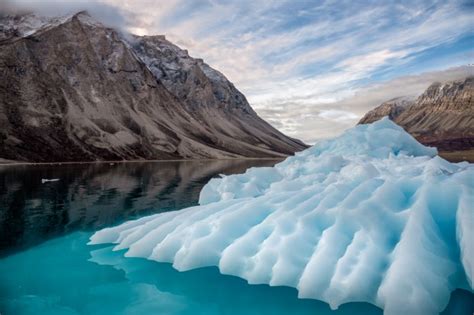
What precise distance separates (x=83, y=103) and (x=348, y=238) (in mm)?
150622

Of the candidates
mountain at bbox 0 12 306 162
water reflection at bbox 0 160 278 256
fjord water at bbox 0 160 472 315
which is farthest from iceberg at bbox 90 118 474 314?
mountain at bbox 0 12 306 162

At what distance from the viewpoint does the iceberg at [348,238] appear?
357 inches

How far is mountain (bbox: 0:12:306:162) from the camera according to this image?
407 feet

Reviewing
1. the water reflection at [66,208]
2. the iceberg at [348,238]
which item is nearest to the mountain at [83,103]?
the water reflection at [66,208]

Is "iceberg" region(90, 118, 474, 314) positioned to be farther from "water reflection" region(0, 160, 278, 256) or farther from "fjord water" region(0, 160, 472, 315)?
"water reflection" region(0, 160, 278, 256)

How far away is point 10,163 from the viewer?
99812mm

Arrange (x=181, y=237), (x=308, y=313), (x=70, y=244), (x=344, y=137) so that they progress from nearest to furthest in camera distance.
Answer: (x=308, y=313)
(x=181, y=237)
(x=70, y=244)
(x=344, y=137)

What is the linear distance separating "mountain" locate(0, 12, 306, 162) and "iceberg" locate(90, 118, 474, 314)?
353 feet

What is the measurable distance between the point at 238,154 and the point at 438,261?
173 metres

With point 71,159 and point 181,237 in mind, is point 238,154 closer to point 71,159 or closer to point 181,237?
point 71,159

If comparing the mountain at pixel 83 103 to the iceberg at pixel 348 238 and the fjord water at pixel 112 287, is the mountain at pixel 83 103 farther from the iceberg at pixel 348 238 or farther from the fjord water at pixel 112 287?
the iceberg at pixel 348 238

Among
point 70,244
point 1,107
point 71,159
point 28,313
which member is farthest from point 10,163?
point 28,313

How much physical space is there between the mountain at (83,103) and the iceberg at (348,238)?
353 feet

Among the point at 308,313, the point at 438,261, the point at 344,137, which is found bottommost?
the point at 308,313
